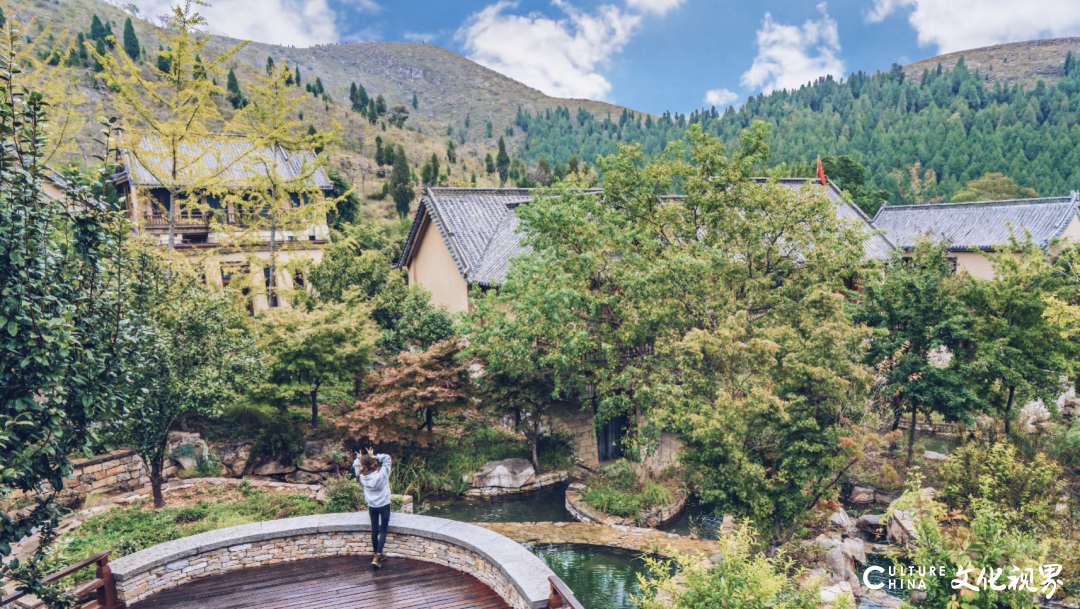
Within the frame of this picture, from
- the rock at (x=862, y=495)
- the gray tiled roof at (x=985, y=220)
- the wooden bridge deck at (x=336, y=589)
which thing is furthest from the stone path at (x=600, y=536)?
the gray tiled roof at (x=985, y=220)

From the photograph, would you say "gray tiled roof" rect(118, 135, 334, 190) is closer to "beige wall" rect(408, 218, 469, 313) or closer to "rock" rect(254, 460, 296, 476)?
"beige wall" rect(408, 218, 469, 313)

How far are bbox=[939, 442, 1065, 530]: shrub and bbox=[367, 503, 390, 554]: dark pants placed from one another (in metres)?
9.64

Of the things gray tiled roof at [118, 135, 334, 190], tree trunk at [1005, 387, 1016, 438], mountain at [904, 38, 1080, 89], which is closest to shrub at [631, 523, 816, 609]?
tree trunk at [1005, 387, 1016, 438]

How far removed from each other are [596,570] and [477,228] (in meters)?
14.0

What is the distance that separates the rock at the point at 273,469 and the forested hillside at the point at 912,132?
41556 millimetres

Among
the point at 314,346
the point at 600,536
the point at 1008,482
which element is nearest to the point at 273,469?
the point at 314,346

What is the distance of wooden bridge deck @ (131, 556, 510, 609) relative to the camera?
779 cm

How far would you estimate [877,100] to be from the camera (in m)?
95.4

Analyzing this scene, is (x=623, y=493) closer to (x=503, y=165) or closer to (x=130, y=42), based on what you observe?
(x=503, y=165)

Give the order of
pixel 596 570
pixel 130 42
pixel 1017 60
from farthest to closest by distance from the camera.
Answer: pixel 1017 60, pixel 130 42, pixel 596 570

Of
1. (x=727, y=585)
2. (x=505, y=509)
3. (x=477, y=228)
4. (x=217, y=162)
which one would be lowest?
(x=505, y=509)

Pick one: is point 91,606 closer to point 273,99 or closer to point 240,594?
point 240,594

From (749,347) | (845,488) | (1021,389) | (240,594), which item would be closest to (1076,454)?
(1021,389)

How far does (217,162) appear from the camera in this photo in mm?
18938
